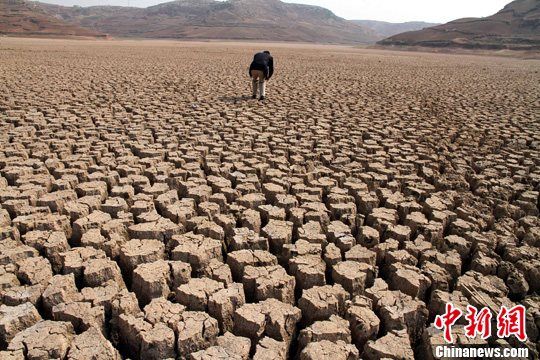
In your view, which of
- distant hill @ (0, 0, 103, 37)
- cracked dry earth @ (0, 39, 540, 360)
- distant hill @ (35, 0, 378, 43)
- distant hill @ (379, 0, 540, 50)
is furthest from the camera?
distant hill @ (35, 0, 378, 43)

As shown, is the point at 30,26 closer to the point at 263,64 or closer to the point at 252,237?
the point at 263,64

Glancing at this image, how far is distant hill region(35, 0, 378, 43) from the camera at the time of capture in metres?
81.1

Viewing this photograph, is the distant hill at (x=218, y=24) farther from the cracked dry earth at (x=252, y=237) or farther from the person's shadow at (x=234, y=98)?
the cracked dry earth at (x=252, y=237)

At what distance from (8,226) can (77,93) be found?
608 cm

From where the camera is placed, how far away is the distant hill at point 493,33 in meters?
45.1

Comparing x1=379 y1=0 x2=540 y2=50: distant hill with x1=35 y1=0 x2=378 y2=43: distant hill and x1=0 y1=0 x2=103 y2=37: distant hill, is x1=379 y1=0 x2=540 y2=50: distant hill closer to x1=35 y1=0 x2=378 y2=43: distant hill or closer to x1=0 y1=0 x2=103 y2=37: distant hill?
x1=35 y1=0 x2=378 y2=43: distant hill

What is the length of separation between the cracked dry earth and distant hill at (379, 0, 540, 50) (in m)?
47.8

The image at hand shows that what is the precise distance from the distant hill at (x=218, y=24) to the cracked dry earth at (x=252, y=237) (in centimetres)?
7402

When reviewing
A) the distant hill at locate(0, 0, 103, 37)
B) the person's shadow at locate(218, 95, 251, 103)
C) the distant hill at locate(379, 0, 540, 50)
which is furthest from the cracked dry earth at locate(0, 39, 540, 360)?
the distant hill at locate(0, 0, 103, 37)

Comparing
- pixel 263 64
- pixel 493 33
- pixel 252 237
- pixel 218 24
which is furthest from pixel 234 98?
pixel 218 24

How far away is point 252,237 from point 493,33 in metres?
64.2

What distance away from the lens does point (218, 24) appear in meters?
90.6

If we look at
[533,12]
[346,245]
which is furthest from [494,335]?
[533,12]

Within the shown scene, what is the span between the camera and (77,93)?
7.76 meters
